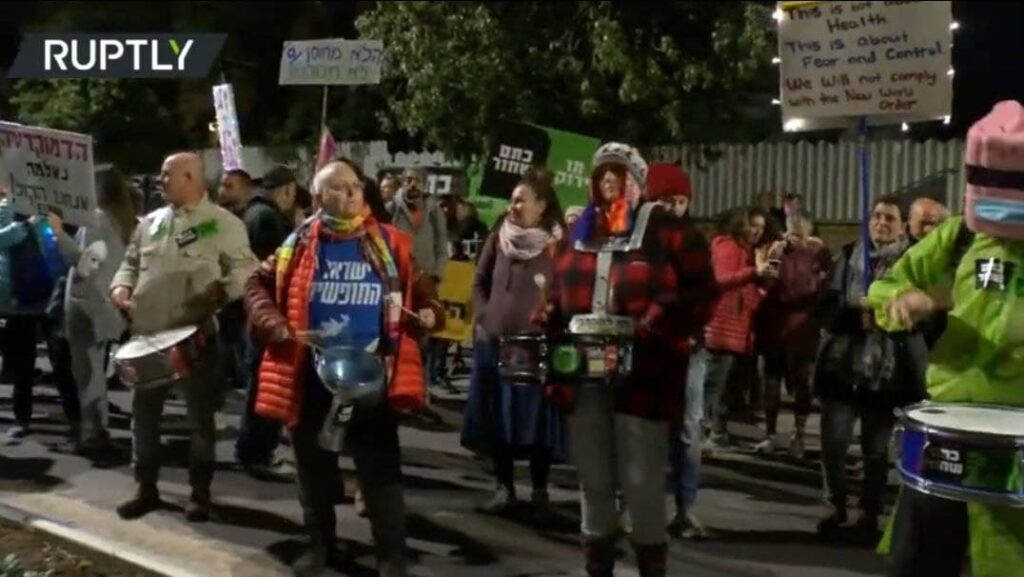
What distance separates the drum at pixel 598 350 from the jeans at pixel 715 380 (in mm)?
4014

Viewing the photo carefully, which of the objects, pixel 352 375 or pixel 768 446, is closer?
pixel 352 375

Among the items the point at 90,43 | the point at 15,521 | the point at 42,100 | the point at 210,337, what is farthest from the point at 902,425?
the point at 42,100

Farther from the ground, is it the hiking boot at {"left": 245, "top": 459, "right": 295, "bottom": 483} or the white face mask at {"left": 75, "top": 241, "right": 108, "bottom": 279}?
the white face mask at {"left": 75, "top": 241, "right": 108, "bottom": 279}

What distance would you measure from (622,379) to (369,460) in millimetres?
1167

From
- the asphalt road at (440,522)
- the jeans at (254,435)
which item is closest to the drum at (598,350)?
the asphalt road at (440,522)

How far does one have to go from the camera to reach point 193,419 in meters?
7.93

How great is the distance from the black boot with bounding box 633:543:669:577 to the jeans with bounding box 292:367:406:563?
1021 mm

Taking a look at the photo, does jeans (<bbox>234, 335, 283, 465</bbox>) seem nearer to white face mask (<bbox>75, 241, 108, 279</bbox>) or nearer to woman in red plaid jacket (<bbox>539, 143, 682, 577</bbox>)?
white face mask (<bbox>75, 241, 108, 279</bbox>)

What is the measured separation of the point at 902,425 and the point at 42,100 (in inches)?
1010

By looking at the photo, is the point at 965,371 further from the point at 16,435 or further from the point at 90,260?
the point at 16,435

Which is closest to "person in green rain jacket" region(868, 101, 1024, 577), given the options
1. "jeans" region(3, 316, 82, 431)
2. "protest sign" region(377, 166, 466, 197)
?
"jeans" region(3, 316, 82, 431)

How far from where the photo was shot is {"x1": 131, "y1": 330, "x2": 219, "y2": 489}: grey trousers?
25.7 ft

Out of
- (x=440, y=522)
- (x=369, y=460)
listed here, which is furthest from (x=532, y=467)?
(x=369, y=460)

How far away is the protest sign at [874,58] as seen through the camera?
300 inches
